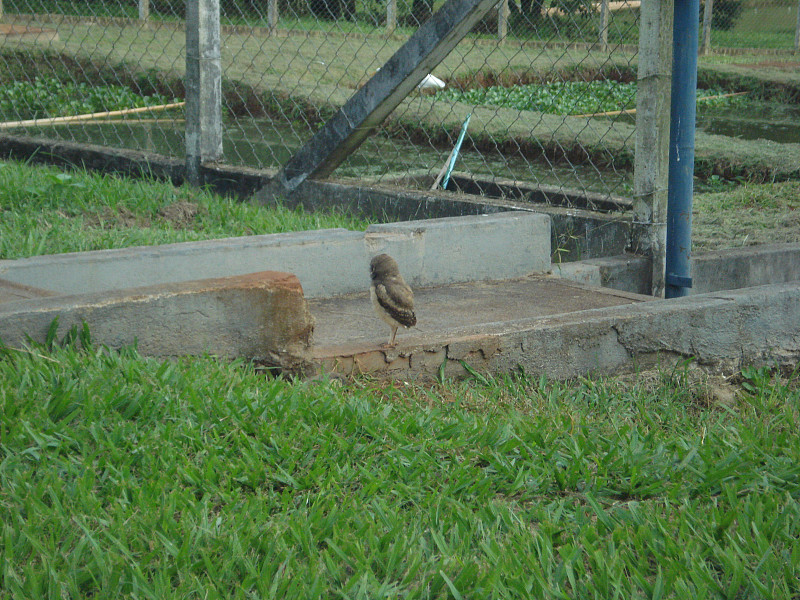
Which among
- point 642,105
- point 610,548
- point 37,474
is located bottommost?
point 610,548

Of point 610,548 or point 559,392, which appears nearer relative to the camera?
point 610,548

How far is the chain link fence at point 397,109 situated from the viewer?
6.29 meters

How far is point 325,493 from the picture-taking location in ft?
7.66

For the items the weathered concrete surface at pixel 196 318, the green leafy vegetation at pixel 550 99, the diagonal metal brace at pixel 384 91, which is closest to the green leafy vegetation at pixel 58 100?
the green leafy vegetation at pixel 550 99

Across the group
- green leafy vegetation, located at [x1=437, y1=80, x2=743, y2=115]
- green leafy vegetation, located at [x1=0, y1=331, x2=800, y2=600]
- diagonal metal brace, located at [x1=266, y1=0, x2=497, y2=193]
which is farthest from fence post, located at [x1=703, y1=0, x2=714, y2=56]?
green leafy vegetation, located at [x1=0, y1=331, x2=800, y2=600]

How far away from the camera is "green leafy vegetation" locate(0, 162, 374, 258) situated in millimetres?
4555

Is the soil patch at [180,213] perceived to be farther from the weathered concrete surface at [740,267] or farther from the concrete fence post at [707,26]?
the concrete fence post at [707,26]

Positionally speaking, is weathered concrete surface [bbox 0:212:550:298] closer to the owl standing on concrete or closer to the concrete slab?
the concrete slab

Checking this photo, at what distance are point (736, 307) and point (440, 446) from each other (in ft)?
5.16

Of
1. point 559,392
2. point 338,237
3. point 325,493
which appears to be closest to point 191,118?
point 338,237

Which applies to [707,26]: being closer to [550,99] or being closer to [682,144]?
[550,99]

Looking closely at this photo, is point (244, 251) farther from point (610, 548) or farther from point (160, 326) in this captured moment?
point (610, 548)

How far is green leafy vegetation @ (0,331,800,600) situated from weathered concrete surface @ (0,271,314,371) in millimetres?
75

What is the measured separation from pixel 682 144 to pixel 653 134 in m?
0.15
